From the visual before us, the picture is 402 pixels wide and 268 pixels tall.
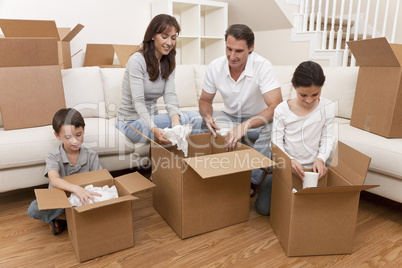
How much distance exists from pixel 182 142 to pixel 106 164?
1.77 feet

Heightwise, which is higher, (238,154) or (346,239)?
(238,154)

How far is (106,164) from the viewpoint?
1817mm

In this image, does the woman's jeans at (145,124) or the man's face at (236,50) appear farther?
the woman's jeans at (145,124)

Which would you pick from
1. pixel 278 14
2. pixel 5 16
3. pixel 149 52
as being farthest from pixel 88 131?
pixel 278 14

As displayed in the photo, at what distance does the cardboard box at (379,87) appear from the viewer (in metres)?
1.54

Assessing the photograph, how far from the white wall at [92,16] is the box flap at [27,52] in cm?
116

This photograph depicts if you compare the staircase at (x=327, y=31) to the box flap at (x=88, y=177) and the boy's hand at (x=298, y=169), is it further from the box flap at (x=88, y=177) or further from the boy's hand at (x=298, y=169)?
the box flap at (x=88, y=177)

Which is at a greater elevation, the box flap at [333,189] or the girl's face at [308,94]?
the girl's face at [308,94]

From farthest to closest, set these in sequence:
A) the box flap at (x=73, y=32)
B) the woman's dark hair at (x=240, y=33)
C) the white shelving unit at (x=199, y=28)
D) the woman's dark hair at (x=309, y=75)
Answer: the white shelving unit at (x=199, y=28) < the box flap at (x=73, y=32) < the woman's dark hair at (x=240, y=33) < the woman's dark hair at (x=309, y=75)

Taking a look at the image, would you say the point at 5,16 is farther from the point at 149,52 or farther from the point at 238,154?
the point at 238,154

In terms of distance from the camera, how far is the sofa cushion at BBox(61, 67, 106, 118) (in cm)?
208

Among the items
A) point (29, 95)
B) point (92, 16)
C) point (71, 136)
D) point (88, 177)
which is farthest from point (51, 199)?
point (92, 16)

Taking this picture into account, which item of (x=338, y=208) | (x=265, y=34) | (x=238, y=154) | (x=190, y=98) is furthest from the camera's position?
(x=265, y=34)

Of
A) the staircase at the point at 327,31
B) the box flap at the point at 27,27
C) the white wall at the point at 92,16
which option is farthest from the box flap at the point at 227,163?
the white wall at the point at 92,16
